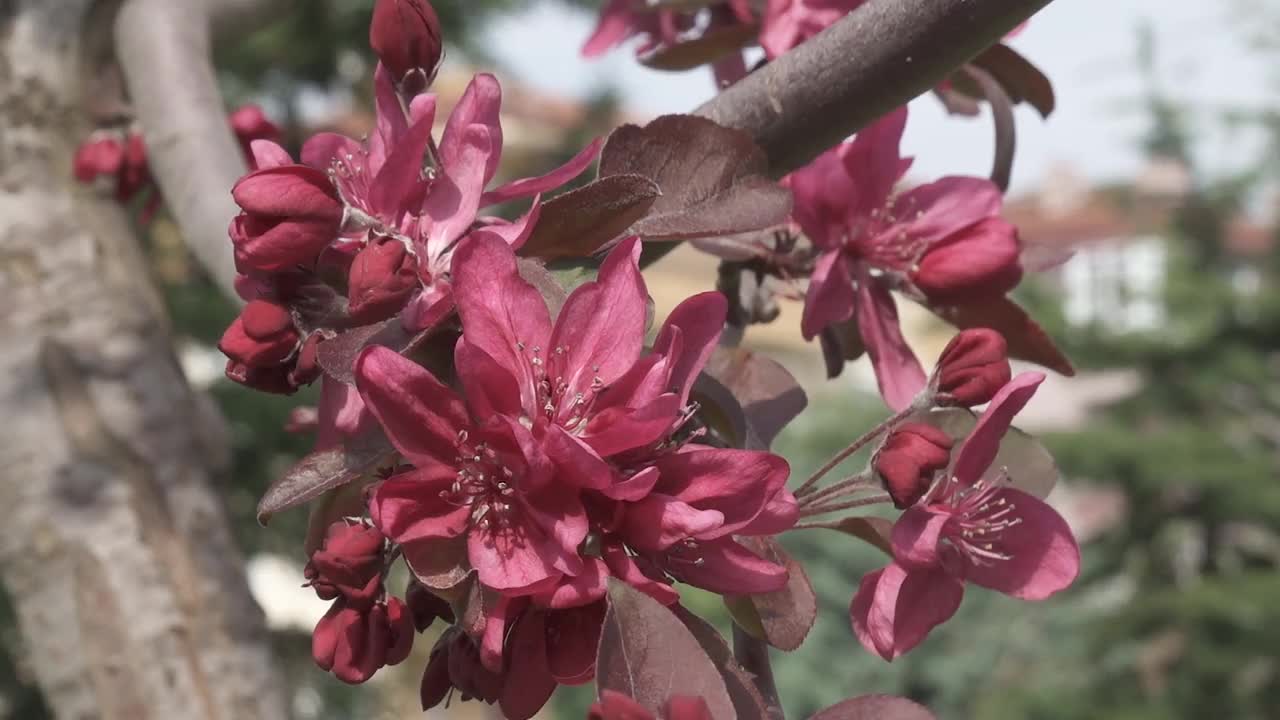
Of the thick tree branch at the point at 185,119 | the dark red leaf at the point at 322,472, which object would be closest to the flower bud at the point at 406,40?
the dark red leaf at the point at 322,472

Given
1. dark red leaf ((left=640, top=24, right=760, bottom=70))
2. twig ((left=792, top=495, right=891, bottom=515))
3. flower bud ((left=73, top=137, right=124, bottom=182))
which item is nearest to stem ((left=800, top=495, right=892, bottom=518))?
twig ((left=792, top=495, right=891, bottom=515))

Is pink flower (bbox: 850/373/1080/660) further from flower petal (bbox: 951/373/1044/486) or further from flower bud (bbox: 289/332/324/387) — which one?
flower bud (bbox: 289/332/324/387)

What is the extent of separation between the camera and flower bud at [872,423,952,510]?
703 millimetres

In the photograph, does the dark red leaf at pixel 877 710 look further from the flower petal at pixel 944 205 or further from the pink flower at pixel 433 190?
the flower petal at pixel 944 205

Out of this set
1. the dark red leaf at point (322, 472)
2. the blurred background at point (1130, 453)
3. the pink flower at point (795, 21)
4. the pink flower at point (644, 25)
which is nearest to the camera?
the dark red leaf at point (322, 472)

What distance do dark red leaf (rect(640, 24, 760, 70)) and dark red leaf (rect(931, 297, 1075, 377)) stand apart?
28cm

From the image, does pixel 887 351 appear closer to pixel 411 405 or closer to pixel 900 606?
pixel 900 606

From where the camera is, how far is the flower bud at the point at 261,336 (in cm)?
65

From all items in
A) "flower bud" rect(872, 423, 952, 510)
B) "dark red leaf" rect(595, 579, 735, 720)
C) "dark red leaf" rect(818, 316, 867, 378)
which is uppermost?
"dark red leaf" rect(595, 579, 735, 720)

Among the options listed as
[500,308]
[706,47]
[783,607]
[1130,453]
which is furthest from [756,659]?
[1130,453]

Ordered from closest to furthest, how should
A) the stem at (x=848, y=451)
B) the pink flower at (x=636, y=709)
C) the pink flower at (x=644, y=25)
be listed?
the pink flower at (x=636, y=709), the stem at (x=848, y=451), the pink flower at (x=644, y=25)

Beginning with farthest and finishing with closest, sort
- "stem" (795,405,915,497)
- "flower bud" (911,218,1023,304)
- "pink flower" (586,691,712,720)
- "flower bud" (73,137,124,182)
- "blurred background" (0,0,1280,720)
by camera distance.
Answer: "blurred background" (0,0,1280,720)
"flower bud" (73,137,124,182)
"flower bud" (911,218,1023,304)
"stem" (795,405,915,497)
"pink flower" (586,691,712,720)

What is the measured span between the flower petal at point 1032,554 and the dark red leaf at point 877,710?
0.46ft

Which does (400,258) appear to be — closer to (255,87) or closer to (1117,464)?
(255,87)
